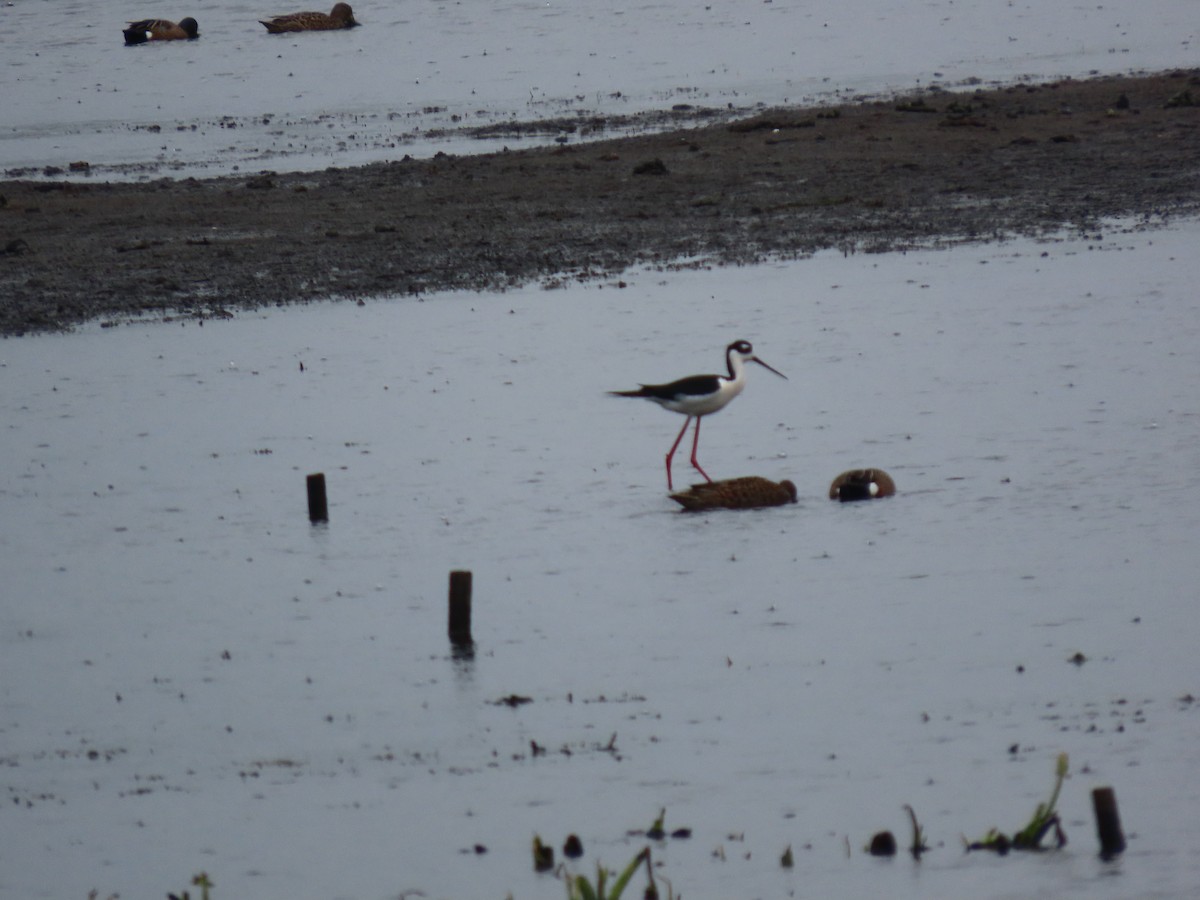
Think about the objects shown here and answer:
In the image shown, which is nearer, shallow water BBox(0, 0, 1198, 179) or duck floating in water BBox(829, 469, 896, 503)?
duck floating in water BBox(829, 469, 896, 503)

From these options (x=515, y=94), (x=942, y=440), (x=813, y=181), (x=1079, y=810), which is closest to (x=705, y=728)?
(x=1079, y=810)

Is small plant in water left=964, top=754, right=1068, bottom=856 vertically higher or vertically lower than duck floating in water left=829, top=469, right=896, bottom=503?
lower

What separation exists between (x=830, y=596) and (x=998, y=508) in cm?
178

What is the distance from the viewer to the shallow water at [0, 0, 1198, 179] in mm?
28203

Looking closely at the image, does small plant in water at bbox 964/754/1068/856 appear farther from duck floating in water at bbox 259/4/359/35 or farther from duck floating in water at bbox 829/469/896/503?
duck floating in water at bbox 259/4/359/35

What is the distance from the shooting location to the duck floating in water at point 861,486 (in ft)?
34.7

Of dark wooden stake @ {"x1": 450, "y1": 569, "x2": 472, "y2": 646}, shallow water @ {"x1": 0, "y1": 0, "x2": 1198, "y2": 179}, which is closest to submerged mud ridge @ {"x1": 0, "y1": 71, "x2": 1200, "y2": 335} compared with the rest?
shallow water @ {"x1": 0, "y1": 0, "x2": 1198, "y2": 179}

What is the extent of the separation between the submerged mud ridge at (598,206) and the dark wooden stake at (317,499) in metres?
6.35

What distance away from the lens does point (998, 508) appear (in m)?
10.4

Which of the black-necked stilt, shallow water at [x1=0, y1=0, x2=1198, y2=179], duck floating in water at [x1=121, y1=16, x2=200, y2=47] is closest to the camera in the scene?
the black-necked stilt

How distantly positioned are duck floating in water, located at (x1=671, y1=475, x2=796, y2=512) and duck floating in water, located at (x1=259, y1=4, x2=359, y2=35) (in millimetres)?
39513

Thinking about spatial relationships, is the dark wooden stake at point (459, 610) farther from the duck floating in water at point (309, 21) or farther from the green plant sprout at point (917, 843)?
the duck floating in water at point (309, 21)

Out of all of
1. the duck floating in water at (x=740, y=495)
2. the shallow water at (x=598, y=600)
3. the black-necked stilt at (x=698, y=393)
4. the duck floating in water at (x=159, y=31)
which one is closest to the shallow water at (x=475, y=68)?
the duck floating in water at (x=159, y=31)

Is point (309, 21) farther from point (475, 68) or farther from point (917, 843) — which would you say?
point (917, 843)
